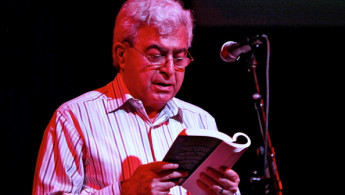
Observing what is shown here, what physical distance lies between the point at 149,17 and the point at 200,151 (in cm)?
78

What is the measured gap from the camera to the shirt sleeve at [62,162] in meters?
1.67

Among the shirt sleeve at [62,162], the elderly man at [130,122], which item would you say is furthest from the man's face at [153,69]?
the shirt sleeve at [62,162]

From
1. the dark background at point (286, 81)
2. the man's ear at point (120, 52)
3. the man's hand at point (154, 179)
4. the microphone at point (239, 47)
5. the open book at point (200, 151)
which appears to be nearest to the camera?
the open book at point (200, 151)

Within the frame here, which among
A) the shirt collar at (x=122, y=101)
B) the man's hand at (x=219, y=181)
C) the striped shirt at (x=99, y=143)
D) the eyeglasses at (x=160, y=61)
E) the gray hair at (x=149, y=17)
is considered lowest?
the man's hand at (x=219, y=181)

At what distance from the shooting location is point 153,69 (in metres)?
1.85

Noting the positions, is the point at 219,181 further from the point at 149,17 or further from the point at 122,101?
the point at 149,17

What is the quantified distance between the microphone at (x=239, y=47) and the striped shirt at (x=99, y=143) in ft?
1.64

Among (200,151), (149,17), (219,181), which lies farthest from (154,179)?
(149,17)

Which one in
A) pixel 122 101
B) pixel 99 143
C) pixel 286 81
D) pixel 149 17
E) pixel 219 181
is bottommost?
pixel 219 181

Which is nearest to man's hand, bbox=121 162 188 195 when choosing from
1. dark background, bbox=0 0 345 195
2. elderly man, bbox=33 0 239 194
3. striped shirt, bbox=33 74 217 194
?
elderly man, bbox=33 0 239 194

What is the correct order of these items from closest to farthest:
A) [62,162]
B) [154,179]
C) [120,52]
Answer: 1. [154,179]
2. [62,162]
3. [120,52]

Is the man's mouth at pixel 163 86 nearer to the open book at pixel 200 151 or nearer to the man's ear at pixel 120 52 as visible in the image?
the man's ear at pixel 120 52

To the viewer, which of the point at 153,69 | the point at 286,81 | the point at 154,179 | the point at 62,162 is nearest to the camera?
the point at 154,179

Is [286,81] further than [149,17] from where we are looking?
Yes
